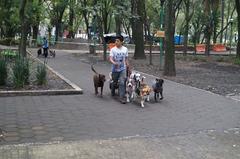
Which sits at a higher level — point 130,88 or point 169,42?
point 169,42

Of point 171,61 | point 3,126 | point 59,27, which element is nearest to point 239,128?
point 3,126

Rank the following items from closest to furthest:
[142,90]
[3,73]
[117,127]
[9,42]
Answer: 1. [117,127]
2. [142,90]
3. [3,73]
4. [9,42]

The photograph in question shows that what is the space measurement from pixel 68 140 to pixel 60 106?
3025 millimetres

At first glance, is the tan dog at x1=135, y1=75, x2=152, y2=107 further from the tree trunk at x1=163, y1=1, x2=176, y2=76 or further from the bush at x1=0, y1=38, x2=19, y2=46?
the bush at x1=0, y1=38, x2=19, y2=46

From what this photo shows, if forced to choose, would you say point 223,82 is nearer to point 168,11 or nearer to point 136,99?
Result: point 168,11

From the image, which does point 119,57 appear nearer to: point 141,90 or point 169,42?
point 141,90

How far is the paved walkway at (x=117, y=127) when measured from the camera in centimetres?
674

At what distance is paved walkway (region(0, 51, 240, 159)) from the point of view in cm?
674

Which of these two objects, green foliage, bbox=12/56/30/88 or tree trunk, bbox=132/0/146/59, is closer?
green foliage, bbox=12/56/30/88

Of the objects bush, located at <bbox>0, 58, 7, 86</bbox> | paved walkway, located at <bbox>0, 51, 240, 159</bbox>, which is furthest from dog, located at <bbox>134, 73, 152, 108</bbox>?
bush, located at <bbox>0, 58, 7, 86</bbox>

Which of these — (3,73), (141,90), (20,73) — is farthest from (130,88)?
(3,73)

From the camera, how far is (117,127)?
27.3 feet

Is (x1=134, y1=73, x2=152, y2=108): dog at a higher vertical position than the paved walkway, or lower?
higher

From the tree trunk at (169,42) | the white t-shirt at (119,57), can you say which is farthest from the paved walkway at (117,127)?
the tree trunk at (169,42)
